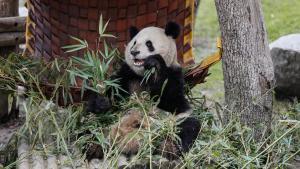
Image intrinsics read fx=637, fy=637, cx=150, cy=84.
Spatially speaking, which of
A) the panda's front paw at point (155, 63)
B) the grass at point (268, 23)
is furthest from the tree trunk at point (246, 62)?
the grass at point (268, 23)

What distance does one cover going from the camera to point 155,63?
4047mm

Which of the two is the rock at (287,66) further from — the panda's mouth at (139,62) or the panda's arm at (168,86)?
the panda's mouth at (139,62)

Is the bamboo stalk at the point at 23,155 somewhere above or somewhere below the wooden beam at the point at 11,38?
below

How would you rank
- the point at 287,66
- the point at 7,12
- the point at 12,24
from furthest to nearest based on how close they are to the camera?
1. the point at 287,66
2. the point at 7,12
3. the point at 12,24

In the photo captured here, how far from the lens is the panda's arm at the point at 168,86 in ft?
13.4

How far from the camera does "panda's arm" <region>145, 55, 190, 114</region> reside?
4.09 meters

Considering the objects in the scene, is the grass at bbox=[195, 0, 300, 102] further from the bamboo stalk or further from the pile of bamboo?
the bamboo stalk

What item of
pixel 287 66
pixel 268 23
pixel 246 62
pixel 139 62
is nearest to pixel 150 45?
pixel 139 62

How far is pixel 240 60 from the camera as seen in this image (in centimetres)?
415

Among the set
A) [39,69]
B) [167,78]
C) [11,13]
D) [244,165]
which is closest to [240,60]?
[167,78]

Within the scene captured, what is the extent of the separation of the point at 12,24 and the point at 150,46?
183 cm

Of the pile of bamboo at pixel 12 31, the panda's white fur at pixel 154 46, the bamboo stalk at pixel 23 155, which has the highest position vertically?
the panda's white fur at pixel 154 46

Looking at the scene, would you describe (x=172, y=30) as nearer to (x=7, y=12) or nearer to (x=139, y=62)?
(x=139, y=62)

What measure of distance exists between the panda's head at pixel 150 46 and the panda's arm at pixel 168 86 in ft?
0.19
